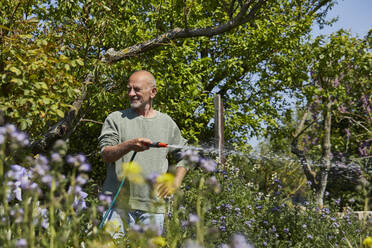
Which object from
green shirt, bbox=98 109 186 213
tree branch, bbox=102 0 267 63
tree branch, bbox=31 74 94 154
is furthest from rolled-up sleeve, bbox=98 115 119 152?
tree branch, bbox=102 0 267 63

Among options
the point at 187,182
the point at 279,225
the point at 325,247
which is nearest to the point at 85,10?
the point at 187,182

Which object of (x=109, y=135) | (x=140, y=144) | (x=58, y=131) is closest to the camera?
(x=140, y=144)

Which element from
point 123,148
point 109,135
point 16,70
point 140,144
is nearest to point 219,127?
point 16,70

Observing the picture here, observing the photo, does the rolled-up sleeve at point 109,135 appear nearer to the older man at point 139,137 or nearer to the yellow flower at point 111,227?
the older man at point 139,137

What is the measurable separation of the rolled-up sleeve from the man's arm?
4.5 inches

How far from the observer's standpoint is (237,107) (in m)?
9.60

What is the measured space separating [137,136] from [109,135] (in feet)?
0.60

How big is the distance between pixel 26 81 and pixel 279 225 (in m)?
3.14

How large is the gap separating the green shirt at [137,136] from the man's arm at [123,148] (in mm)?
146

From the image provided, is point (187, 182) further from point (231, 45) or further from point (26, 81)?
point (231, 45)

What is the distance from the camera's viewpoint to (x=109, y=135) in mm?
2633

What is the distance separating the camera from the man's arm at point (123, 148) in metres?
2.09

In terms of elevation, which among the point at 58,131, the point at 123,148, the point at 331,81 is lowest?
the point at 123,148

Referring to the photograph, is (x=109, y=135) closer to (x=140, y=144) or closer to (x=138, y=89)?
(x=138, y=89)
